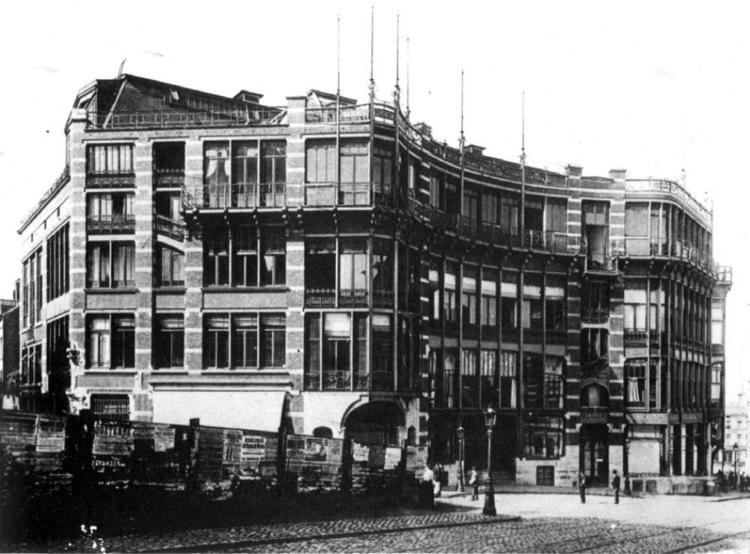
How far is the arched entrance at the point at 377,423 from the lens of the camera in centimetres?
4156

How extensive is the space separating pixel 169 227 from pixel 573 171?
21.3 meters

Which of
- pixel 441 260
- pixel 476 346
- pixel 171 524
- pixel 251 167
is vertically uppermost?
pixel 251 167

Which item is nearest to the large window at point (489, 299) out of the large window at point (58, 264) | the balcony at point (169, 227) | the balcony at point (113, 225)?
the balcony at point (169, 227)

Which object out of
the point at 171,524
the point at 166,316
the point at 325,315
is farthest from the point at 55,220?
the point at 171,524

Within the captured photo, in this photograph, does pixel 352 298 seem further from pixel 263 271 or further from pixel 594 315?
pixel 594 315

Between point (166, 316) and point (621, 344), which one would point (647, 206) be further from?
point (166, 316)

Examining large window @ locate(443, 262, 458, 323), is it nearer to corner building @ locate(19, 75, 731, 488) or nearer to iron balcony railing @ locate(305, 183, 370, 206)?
corner building @ locate(19, 75, 731, 488)

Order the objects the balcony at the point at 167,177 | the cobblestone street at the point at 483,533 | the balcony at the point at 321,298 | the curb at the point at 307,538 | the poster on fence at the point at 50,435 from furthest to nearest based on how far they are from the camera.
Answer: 1. the balcony at the point at 167,177
2. the balcony at the point at 321,298
3. the cobblestone street at the point at 483,533
4. the poster on fence at the point at 50,435
5. the curb at the point at 307,538

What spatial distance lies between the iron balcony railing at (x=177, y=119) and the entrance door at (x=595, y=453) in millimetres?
22192

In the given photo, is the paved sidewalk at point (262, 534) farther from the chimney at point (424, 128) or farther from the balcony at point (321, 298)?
the chimney at point (424, 128)

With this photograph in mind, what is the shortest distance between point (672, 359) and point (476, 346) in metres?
11.6

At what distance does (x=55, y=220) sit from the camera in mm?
45625

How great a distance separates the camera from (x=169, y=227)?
42094 mm

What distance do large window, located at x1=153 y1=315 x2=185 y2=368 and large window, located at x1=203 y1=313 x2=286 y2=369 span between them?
1028 millimetres
